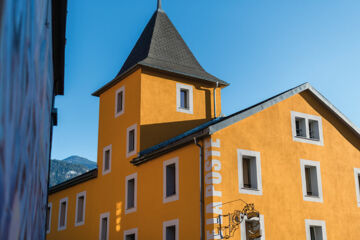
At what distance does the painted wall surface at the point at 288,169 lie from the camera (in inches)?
797

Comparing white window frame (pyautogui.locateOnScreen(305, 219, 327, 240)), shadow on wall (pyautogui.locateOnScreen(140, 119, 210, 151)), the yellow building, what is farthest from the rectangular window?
white window frame (pyautogui.locateOnScreen(305, 219, 327, 240))

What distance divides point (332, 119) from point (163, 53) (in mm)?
11226

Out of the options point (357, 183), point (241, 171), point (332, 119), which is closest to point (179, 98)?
point (332, 119)

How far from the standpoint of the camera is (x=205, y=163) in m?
20.2

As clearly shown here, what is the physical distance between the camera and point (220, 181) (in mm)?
19922

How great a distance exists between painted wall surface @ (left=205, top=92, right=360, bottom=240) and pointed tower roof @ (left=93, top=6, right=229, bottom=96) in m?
7.89

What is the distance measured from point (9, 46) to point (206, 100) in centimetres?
2543

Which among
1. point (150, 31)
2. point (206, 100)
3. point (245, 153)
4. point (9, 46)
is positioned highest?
point (150, 31)

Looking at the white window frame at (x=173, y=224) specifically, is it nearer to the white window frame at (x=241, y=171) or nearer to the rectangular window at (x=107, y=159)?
the white window frame at (x=241, y=171)

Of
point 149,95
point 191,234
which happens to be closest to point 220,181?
point 191,234

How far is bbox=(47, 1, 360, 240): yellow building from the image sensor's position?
20328 millimetres

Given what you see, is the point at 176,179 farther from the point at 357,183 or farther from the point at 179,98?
the point at 357,183

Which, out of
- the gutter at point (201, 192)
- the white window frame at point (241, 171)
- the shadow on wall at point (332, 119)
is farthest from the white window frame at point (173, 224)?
the shadow on wall at point (332, 119)

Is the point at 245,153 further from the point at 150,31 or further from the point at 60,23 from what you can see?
the point at 150,31
